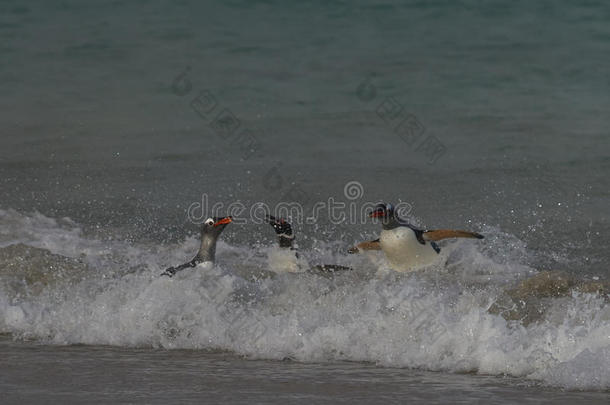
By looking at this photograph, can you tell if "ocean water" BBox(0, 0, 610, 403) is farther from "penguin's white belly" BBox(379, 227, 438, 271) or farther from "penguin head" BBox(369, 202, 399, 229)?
"penguin head" BBox(369, 202, 399, 229)

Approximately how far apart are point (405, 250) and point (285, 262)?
1314 millimetres

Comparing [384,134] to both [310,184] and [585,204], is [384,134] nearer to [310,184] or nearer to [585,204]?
[310,184]

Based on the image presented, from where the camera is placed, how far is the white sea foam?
6.77 meters

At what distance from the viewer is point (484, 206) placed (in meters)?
13.8

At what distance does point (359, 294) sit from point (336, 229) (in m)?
4.48

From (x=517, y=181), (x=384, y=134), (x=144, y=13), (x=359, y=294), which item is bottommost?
(x=359, y=294)

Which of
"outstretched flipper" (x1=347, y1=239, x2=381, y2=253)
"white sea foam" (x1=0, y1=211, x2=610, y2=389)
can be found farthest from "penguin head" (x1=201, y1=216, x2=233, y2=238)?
"outstretched flipper" (x1=347, y1=239, x2=381, y2=253)

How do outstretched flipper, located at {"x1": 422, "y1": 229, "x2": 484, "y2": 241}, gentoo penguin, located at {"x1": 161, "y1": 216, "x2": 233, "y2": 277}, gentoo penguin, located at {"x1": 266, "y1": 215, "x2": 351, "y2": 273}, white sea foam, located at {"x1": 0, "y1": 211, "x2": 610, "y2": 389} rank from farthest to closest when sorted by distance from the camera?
outstretched flipper, located at {"x1": 422, "y1": 229, "x2": 484, "y2": 241} → gentoo penguin, located at {"x1": 266, "y1": 215, "x2": 351, "y2": 273} → gentoo penguin, located at {"x1": 161, "y1": 216, "x2": 233, "y2": 277} → white sea foam, located at {"x1": 0, "y1": 211, "x2": 610, "y2": 389}

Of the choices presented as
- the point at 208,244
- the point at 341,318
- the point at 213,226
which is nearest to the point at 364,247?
the point at 213,226

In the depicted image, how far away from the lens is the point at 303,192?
15.2 meters

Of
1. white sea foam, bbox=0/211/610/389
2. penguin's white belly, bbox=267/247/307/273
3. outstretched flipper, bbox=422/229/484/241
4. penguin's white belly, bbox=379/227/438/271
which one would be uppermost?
outstretched flipper, bbox=422/229/484/241

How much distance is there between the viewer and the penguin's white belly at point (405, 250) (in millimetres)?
10680

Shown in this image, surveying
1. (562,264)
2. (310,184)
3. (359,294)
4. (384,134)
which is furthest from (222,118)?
(359,294)

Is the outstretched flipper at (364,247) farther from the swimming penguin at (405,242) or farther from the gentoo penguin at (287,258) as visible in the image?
the gentoo penguin at (287,258)
